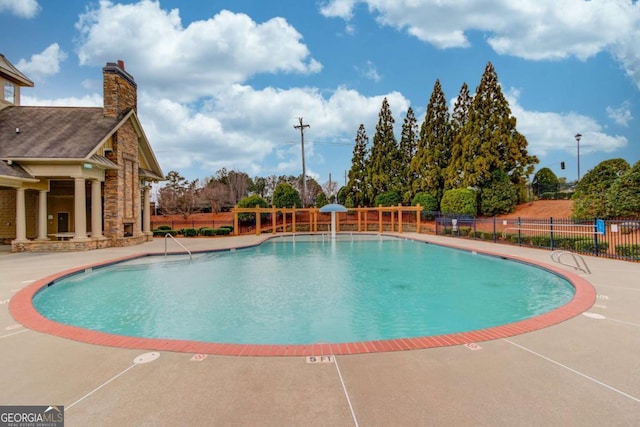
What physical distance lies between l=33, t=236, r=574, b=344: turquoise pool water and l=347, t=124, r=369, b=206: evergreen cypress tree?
20558 mm

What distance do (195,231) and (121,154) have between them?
7.86 m

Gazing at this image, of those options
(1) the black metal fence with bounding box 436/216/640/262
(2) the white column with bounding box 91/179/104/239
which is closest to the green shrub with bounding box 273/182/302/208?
(1) the black metal fence with bounding box 436/216/640/262

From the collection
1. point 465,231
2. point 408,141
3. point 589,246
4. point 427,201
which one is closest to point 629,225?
point 589,246

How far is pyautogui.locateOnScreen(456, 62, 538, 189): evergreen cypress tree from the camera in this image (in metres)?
23.9

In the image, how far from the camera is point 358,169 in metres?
32.5

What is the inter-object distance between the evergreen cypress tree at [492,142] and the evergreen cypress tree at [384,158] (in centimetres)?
681

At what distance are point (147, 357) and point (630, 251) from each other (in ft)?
42.2

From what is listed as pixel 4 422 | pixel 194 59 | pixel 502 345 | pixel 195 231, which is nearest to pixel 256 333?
pixel 4 422

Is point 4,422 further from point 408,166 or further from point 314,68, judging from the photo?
point 408,166

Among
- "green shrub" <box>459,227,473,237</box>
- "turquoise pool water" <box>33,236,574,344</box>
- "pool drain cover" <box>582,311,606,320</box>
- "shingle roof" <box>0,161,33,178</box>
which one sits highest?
"shingle roof" <box>0,161,33,178</box>

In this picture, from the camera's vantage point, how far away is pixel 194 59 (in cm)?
1473

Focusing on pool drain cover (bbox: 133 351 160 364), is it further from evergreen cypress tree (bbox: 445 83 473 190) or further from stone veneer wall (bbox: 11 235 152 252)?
evergreen cypress tree (bbox: 445 83 473 190)

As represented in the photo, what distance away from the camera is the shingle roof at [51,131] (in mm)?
14133

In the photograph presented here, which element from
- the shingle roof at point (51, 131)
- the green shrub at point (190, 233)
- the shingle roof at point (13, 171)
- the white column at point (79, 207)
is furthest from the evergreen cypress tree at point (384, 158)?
the shingle roof at point (13, 171)
